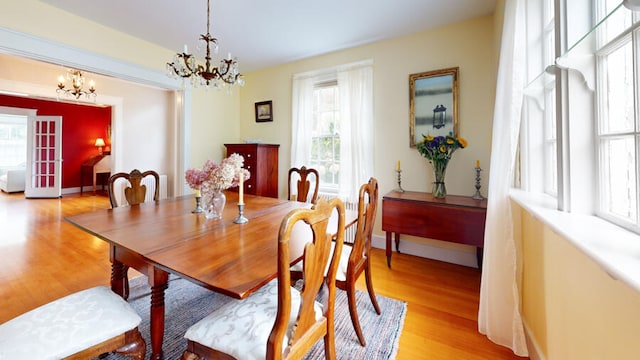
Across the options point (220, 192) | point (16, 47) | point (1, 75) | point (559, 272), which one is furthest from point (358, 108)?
point (1, 75)

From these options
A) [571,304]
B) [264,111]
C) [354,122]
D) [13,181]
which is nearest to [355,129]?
[354,122]

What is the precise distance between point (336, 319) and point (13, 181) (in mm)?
9663

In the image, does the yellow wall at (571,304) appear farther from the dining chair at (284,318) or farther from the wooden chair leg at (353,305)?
the wooden chair leg at (353,305)

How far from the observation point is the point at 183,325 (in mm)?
1689

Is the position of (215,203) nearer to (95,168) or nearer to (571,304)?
(571,304)

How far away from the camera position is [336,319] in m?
1.76

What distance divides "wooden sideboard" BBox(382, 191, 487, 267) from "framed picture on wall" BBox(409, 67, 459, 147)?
2.39 feet

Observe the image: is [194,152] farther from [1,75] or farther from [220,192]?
[1,75]

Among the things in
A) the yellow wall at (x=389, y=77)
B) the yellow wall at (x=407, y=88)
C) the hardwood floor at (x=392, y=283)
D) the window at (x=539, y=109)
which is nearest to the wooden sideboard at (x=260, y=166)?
the yellow wall at (x=389, y=77)

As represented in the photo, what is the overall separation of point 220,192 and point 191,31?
2295 mm

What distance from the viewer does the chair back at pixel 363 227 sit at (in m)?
1.40

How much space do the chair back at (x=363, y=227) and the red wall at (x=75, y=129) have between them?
8556mm

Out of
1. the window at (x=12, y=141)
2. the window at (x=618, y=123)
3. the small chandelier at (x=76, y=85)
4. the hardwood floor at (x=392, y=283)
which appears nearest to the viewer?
the window at (x=618, y=123)

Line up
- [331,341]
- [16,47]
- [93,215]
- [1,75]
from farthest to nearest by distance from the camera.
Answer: [1,75], [16,47], [93,215], [331,341]
